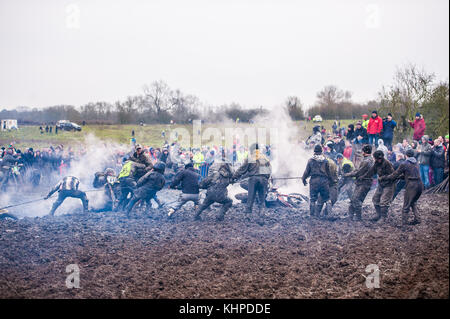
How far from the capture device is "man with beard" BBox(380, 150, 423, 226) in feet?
31.5

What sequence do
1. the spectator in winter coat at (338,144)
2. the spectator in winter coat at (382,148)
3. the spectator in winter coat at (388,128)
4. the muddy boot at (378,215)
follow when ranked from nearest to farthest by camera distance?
the muddy boot at (378,215) < the spectator in winter coat at (382,148) < the spectator in winter coat at (388,128) < the spectator in winter coat at (338,144)

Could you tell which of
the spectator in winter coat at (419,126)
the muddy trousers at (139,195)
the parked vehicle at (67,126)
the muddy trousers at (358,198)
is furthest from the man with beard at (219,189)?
the parked vehicle at (67,126)

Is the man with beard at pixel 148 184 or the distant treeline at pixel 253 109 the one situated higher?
the distant treeline at pixel 253 109

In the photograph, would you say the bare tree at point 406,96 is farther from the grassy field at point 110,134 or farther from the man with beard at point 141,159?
the man with beard at point 141,159

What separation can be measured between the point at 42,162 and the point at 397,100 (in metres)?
17.0

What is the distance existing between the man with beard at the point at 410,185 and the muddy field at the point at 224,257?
0.35m

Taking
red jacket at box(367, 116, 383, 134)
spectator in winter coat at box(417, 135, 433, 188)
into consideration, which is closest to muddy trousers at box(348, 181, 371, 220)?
spectator in winter coat at box(417, 135, 433, 188)

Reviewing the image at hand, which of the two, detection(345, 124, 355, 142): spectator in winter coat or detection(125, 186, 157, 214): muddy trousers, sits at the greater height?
detection(345, 124, 355, 142): spectator in winter coat

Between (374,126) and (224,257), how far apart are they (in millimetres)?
9375

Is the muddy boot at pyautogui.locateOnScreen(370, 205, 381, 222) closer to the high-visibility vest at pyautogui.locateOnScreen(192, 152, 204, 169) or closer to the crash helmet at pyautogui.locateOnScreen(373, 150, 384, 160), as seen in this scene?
the crash helmet at pyautogui.locateOnScreen(373, 150, 384, 160)

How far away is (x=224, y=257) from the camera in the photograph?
7773 millimetres

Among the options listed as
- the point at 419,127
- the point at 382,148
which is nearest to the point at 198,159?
the point at 382,148

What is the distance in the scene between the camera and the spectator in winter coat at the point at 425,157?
12.9 m

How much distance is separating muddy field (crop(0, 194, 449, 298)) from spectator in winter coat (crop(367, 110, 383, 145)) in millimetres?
4259
